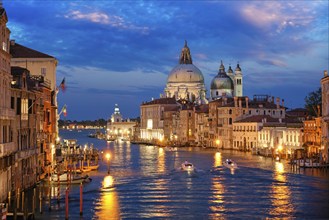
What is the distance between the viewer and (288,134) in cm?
6150

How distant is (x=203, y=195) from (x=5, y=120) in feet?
36.0

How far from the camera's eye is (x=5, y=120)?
25328 millimetres

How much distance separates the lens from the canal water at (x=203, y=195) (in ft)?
87.4

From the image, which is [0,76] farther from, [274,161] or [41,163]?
[274,161]

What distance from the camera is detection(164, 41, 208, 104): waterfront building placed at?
424 ft

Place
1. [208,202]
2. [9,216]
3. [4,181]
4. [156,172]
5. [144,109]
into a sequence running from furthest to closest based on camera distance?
1. [144,109]
2. [156,172]
3. [208,202]
4. [4,181]
5. [9,216]

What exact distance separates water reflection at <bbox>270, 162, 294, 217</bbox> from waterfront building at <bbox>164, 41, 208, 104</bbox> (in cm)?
8693

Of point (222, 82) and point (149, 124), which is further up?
point (222, 82)

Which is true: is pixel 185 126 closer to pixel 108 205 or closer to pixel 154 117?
pixel 154 117

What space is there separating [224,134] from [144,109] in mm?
44225

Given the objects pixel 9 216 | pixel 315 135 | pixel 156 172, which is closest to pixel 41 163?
pixel 156 172

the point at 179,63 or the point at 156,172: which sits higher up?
the point at 179,63

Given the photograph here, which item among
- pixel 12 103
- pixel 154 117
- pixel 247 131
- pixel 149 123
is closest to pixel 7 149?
pixel 12 103

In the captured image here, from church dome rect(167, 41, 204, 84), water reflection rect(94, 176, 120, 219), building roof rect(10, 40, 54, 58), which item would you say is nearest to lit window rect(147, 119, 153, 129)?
church dome rect(167, 41, 204, 84)
